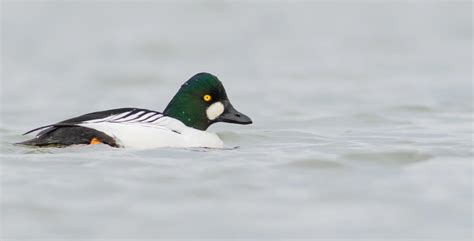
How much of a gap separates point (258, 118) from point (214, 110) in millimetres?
3497

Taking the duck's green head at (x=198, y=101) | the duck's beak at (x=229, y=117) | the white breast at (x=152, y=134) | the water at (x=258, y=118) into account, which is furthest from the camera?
the duck's beak at (x=229, y=117)

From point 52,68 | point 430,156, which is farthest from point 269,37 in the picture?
point 430,156

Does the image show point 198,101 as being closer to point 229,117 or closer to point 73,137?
point 229,117

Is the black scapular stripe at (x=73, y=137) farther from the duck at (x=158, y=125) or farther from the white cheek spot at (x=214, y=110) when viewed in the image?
the white cheek spot at (x=214, y=110)

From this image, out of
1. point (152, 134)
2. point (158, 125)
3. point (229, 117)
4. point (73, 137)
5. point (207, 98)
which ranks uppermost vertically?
point (207, 98)

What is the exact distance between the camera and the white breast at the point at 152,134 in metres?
10.1

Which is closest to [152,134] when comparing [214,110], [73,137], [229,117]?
[73,137]

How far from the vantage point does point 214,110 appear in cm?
1098

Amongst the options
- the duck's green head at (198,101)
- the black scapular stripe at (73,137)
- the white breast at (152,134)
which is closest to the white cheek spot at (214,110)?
the duck's green head at (198,101)

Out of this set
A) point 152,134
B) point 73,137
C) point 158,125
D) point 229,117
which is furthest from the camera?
point 229,117

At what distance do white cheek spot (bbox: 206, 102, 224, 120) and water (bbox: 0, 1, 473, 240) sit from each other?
0.53 m

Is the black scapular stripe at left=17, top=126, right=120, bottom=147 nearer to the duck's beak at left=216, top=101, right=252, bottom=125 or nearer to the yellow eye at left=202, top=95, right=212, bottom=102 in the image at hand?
the yellow eye at left=202, top=95, right=212, bottom=102

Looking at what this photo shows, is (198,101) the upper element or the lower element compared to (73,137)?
upper

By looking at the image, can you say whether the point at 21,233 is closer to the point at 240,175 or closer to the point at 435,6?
the point at 240,175
